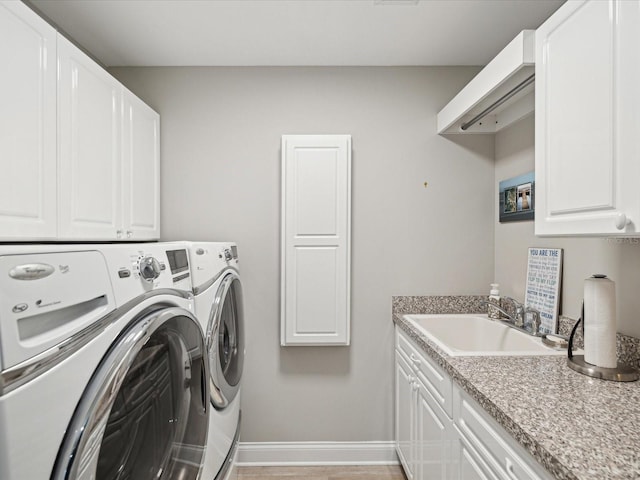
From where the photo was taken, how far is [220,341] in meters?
1.67

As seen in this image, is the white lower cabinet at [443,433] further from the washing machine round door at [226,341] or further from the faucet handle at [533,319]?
the washing machine round door at [226,341]

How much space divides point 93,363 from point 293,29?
6.13 ft

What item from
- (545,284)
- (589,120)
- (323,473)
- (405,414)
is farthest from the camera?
(323,473)

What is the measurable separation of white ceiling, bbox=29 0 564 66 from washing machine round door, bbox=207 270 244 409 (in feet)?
4.20

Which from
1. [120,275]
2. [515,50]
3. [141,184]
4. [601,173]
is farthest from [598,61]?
[141,184]

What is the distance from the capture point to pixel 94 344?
760 millimetres

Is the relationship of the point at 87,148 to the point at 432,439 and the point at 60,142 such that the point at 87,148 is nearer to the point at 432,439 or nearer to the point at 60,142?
the point at 60,142

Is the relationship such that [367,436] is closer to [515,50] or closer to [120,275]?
[120,275]

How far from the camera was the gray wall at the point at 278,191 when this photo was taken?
2453mm

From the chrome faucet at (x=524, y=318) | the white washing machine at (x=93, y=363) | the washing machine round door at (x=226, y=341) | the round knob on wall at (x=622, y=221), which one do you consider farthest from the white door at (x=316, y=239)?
the round knob on wall at (x=622, y=221)

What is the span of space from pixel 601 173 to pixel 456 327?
1.40m

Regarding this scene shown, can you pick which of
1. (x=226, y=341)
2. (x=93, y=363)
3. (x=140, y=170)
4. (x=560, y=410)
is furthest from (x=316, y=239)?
(x=93, y=363)

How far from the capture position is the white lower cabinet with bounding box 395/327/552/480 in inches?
41.6

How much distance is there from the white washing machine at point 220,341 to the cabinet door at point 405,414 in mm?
906
